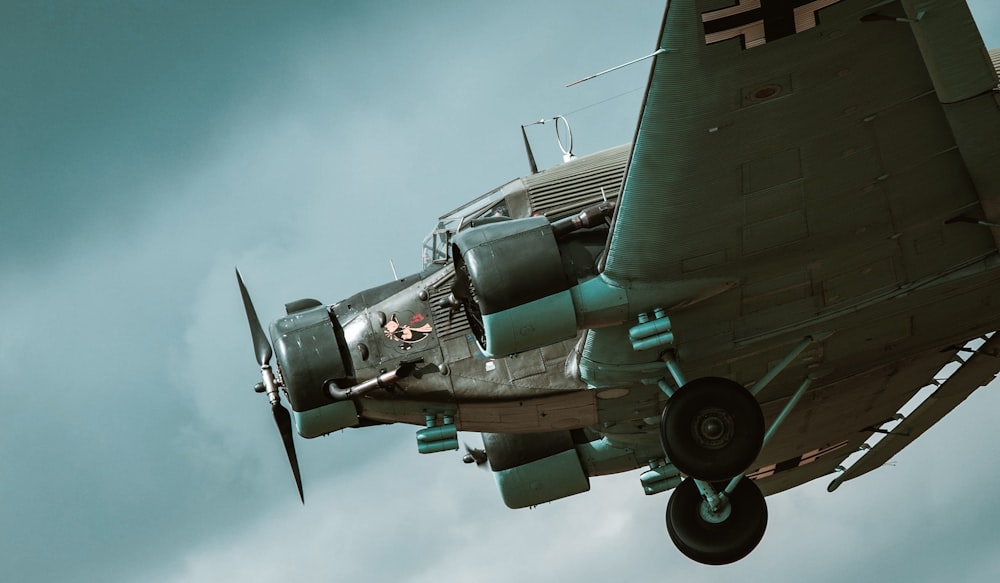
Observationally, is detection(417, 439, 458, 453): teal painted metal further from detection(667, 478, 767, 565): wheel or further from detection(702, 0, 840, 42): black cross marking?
detection(702, 0, 840, 42): black cross marking

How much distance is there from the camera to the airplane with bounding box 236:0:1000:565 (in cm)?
1216

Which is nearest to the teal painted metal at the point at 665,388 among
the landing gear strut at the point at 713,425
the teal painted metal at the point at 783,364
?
the landing gear strut at the point at 713,425

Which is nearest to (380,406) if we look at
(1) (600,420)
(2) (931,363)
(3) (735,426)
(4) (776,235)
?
(1) (600,420)

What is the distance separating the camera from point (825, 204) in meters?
13.5

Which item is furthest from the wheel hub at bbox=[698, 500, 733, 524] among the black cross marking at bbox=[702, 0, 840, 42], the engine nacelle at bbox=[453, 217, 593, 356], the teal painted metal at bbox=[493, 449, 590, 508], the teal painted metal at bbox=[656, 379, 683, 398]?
the black cross marking at bbox=[702, 0, 840, 42]

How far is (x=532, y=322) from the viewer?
13.8 meters

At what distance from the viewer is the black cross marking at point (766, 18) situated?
11.4 meters

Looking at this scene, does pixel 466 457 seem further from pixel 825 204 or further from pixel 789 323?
pixel 825 204

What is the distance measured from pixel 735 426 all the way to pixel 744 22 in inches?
206

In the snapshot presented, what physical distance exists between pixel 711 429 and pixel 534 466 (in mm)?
5018

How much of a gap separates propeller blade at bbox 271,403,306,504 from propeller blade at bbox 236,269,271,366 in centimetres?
72

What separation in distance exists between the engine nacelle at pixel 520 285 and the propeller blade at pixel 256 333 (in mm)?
5708

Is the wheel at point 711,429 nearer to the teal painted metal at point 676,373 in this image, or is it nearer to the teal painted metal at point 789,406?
the teal painted metal at point 676,373

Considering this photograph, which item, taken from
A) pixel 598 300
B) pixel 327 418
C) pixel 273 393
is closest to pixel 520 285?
pixel 598 300
